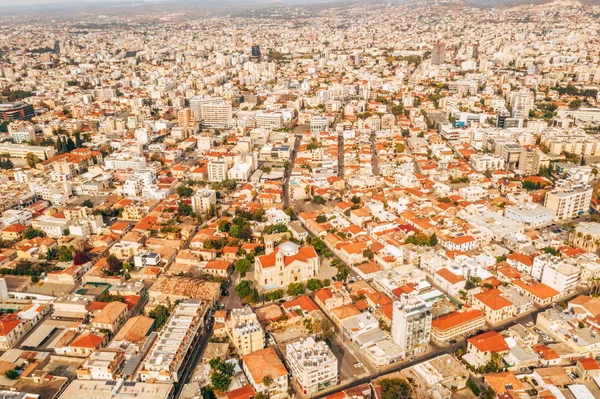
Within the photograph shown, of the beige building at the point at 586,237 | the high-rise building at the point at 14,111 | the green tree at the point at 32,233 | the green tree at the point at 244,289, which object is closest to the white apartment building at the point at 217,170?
the green tree at the point at 32,233

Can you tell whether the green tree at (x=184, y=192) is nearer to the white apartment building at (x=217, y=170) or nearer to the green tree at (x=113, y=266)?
the white apartment building at (x=217, y=170)

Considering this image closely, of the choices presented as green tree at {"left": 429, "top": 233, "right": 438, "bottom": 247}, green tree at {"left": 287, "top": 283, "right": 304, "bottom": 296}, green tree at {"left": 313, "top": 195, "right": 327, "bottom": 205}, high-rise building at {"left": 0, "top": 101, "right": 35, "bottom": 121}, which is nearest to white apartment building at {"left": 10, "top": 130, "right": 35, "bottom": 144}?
high-rise building at {"left": 0, "top": 101, "right": 35, "bottom": 121}

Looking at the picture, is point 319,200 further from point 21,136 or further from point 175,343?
point 21,136

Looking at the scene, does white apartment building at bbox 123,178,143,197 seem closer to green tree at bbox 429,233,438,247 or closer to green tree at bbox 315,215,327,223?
green tree at bbox 315,215,327,223

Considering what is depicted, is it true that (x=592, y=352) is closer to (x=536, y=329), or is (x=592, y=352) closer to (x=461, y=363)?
(x=536, y=329)

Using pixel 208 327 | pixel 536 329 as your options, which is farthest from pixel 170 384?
pixel 536 329
